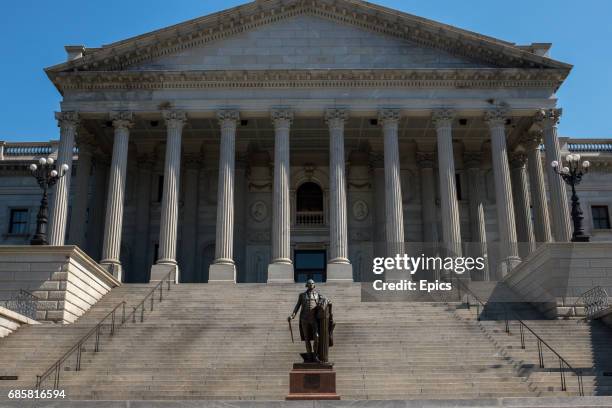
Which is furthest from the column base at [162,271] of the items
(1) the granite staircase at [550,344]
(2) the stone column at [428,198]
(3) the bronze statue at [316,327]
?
(3) the bronze statue at [316,327]

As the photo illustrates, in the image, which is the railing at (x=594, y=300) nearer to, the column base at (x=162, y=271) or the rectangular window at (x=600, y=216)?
the column base at (x=162, y=271)

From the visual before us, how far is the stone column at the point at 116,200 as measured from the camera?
36188mm

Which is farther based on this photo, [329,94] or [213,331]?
[329,94]

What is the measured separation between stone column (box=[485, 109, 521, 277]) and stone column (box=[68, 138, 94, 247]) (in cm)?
2312

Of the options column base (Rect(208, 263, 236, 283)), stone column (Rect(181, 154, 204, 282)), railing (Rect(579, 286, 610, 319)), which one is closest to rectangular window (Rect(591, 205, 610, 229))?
railing (Rect(579, 286, 610, 319))

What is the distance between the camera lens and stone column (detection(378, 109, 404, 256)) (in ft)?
119

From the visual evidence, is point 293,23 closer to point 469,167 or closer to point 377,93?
point 377,93

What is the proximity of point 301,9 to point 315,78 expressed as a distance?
15.8 feet

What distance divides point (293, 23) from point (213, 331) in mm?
22197

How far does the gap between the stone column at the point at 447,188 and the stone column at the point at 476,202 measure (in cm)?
530

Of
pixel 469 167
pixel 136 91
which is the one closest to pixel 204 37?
pixel 136 91

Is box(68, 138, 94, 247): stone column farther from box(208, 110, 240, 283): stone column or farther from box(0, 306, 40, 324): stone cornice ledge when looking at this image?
box(0, 306, 40, 324): stone cornice ledge

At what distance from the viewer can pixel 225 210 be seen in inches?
1448

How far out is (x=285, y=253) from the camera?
36.1 meters
